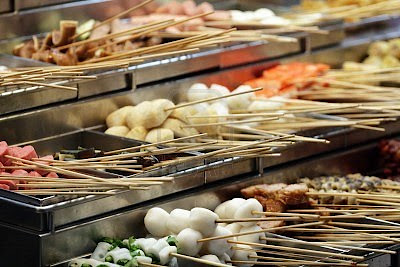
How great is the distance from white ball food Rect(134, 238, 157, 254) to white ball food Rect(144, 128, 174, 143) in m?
0.85

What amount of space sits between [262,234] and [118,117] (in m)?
1.24

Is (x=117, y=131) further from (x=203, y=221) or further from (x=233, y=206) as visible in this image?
(x=203, y=221)

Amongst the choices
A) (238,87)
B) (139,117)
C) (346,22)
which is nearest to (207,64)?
(238,87)

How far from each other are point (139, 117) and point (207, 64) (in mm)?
912

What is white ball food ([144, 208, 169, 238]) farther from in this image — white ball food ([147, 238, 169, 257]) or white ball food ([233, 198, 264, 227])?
white ball food ([233, 198, 264, 227])

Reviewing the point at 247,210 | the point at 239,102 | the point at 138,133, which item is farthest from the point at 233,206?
the point at 239,102

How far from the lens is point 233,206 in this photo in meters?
4.88

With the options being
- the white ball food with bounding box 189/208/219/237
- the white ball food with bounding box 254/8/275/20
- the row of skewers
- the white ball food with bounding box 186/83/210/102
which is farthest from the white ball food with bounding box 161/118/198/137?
the white ball food with bounding box 254/8/275/20

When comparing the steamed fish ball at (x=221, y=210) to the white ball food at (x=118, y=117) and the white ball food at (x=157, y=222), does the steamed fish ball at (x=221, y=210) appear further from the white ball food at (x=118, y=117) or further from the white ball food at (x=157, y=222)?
the white ball food at (x=118, y=117)

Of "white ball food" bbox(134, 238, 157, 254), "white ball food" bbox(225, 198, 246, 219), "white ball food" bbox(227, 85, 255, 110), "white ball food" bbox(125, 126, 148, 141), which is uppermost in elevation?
"white ball food" bbox(227, 85, 255, 110)

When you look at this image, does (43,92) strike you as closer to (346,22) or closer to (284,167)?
(284,167)

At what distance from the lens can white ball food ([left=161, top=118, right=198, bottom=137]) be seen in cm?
544

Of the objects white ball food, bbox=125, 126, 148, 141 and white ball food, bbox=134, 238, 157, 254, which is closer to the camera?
white ball food, bbox=134, 238, 157, 254

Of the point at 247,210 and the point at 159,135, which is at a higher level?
the point at 159,135
